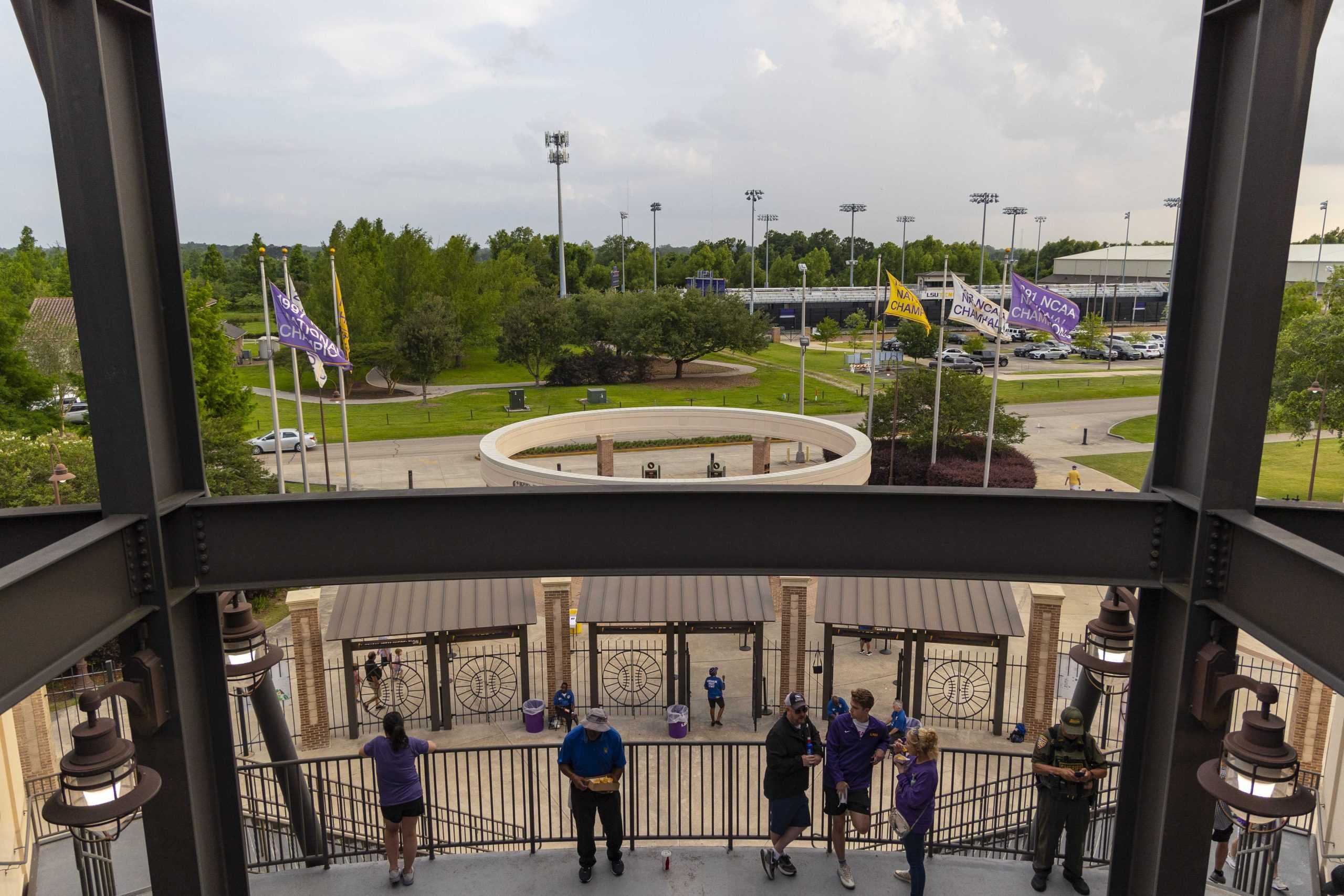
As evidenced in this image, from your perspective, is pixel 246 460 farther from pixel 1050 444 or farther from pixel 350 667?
pixel 1050 444

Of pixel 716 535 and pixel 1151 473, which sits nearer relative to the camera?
pixel 1151 473

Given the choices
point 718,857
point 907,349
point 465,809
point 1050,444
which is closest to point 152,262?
point 718,857

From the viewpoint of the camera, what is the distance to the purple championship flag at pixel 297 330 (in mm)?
20062

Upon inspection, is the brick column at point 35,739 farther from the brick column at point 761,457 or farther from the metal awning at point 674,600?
the brick column at point 761,457

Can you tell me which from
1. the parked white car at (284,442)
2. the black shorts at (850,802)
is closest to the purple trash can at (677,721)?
the black shorts at (850,802)

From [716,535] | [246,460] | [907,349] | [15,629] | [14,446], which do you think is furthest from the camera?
[907,349]

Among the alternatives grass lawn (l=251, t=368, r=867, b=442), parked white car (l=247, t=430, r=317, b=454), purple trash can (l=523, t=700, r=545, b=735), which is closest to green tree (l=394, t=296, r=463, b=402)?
grass lawn (l=251, t=368, r=867, b=442)

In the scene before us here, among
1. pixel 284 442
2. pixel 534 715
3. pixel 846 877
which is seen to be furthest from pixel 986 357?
pixel 846 877

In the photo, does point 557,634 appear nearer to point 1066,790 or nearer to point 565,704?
point 565,704

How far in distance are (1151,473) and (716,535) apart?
10.5 feet

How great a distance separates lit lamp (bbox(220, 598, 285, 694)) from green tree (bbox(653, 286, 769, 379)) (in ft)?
165

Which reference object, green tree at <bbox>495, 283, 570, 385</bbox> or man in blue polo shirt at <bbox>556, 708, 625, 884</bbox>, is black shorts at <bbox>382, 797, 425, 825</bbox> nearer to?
man in blue polo shirt at <bbox>556, 708, 625, 884</bbox>

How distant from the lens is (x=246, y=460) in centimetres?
2681

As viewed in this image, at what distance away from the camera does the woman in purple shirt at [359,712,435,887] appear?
7.96m
